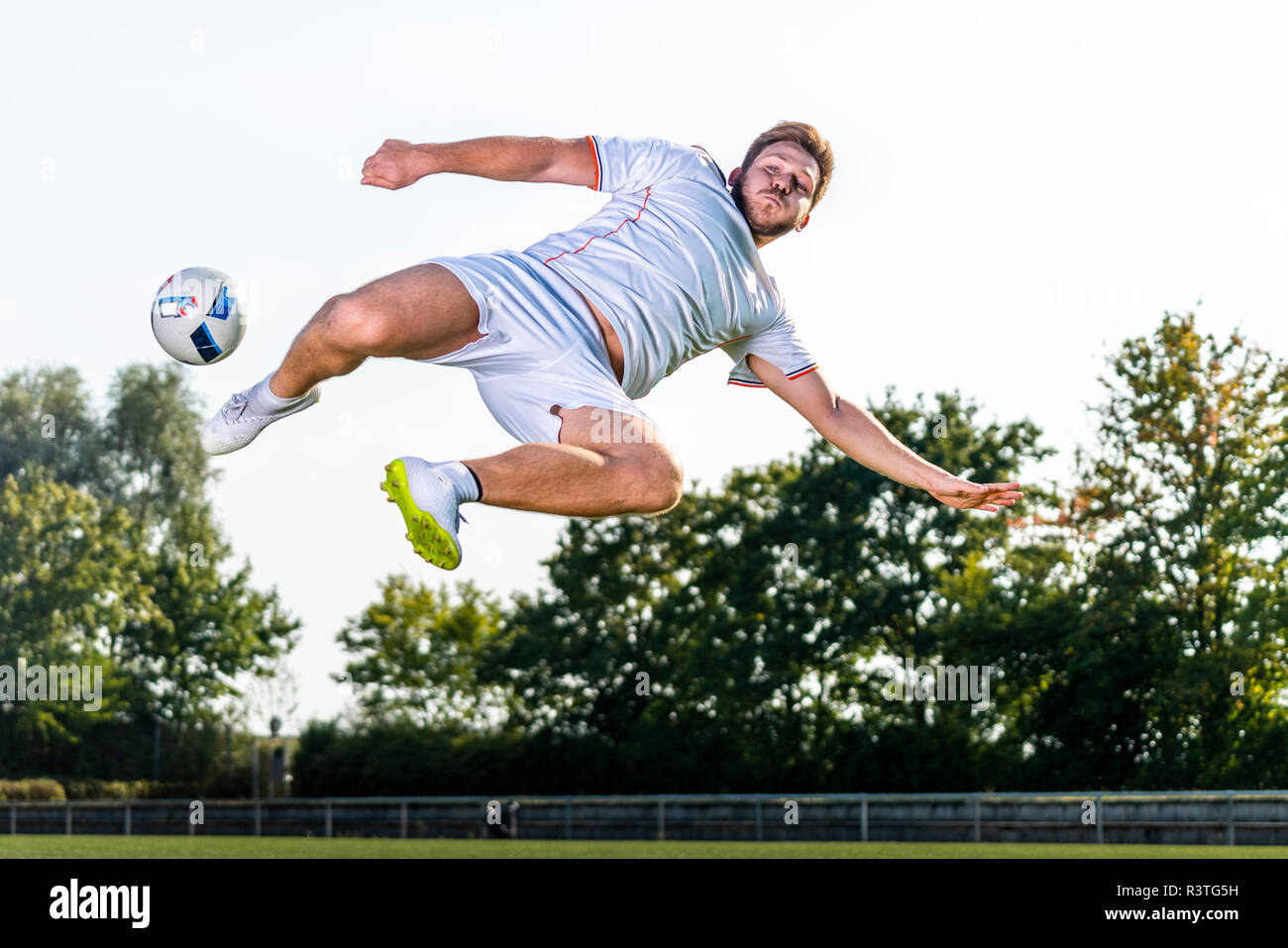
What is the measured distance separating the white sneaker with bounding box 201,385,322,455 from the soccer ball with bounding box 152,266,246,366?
55 cm

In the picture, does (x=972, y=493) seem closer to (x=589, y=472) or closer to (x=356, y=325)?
(x=589, y=472)

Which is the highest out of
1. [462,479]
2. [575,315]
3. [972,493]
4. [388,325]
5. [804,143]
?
[804,143]

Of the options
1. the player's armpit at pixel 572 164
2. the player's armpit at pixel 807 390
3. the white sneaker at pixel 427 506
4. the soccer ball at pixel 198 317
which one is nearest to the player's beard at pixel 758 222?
the player's armpit at pixel 572 164

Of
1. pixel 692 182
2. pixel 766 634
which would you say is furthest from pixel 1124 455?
pixel 692 182

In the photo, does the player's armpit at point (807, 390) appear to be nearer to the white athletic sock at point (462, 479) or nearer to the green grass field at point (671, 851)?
the white athletic sock at point (462, 479)

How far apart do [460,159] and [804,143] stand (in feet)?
5.22

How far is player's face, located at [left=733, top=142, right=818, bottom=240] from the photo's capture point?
6.38m

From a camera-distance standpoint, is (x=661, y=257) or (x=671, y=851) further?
(x=671, y=851)

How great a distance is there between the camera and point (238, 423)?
6.70 m

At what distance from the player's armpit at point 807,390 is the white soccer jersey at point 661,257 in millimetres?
597

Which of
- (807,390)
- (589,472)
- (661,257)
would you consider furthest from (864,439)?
(589,472)

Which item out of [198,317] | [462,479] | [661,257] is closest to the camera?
[462,479]

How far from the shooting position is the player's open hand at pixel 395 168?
6.02m
